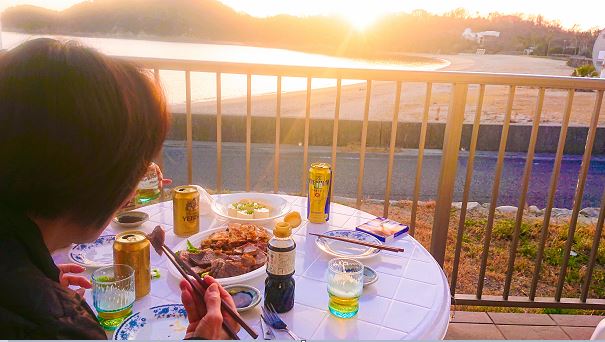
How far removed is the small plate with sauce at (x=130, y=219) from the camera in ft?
5.02

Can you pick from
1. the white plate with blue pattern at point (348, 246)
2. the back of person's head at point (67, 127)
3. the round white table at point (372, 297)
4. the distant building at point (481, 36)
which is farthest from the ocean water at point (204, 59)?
the distant building at point (481, 36)

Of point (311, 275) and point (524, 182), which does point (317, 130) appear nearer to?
point (524, 182)

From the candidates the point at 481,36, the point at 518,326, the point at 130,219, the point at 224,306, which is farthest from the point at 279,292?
the point at 481,36

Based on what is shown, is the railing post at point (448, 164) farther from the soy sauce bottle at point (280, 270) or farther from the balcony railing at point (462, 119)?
the soy sauce bottle at point (280, 270)

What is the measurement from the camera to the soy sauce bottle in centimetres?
101

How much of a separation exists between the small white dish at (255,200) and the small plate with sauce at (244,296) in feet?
1.71

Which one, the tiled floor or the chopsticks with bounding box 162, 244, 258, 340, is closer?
the chopsticks with bounding box 162, 244, 258, 340

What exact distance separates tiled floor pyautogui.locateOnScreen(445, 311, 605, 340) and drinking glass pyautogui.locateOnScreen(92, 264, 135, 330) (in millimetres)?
1954

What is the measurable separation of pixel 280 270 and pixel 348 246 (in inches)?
18.4

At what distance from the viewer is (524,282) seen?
322cm

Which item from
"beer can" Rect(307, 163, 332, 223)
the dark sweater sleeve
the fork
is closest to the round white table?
the fork

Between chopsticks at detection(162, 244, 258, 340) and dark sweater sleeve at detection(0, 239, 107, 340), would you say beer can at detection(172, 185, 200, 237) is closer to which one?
chopsticks at detection(162, 244, 258, 340)

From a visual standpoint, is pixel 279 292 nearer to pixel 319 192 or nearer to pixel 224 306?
pixel 224 306

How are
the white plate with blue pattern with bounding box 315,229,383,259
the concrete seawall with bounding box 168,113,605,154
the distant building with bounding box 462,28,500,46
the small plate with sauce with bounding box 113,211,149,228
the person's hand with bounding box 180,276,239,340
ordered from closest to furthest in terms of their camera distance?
1. the person's hand with bounding box 180,276,239,340
2. the white plate with blue pattern with bounding box 315,229,383,259
3. the small plate with sauce with bounding box 113,211,149,228
4. the concrete seawall with bounding box 168,113,605,154
5. the distant building with bounding box 462,28,500,46
